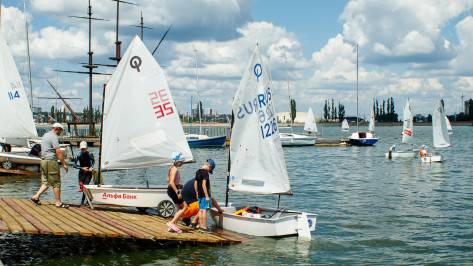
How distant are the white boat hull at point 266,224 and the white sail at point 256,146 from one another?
3.81ft

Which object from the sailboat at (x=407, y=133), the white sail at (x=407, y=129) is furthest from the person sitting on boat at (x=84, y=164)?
the white sail at (x=407, y=129)

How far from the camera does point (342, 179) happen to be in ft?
103

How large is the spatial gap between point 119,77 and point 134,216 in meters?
4.72

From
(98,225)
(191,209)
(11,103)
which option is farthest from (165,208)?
(11,103)

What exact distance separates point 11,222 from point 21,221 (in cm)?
27

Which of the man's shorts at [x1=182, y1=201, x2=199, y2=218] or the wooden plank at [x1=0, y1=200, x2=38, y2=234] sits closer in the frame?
the wooden plank at [x1=0, y1=200, x2=38, y2=234]

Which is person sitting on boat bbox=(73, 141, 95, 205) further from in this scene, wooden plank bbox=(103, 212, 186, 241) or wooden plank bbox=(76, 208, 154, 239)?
wooden plank bbox=(103, 212, 186, 241)

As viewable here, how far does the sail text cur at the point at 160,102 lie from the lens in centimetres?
1541

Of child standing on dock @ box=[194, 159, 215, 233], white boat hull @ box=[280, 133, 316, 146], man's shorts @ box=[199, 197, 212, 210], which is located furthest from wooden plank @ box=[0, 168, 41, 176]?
white boat hull @ box=[280, 133, 316, 146]

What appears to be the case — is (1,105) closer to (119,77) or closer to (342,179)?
(119,77)

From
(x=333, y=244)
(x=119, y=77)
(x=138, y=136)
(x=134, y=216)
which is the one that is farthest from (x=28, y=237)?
(x=333, y=244)

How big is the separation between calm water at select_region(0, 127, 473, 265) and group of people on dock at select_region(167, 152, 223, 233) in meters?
0.90

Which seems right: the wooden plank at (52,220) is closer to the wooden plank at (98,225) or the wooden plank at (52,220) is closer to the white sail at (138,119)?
the wooden plank at (98,225)

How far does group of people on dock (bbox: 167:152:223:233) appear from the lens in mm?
12633
